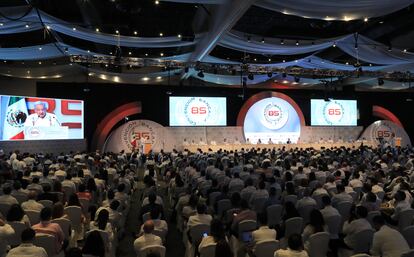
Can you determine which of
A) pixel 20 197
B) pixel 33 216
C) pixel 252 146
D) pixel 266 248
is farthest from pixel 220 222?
pixel 252 146

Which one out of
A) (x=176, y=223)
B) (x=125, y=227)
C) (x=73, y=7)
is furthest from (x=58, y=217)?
(x=73, y=7)

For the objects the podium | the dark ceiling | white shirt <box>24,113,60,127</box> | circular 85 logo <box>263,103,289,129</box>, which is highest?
the dark ceiling

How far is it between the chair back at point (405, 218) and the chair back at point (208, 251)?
352 cm

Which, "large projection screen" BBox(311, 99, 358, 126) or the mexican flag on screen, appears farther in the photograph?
"large projection screen" BBox(311, 99, 358, 126)

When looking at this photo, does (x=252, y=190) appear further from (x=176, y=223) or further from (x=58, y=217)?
(x=58, y=217)

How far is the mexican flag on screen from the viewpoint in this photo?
60.7 ft

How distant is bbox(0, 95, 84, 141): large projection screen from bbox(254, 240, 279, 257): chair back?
16.8m

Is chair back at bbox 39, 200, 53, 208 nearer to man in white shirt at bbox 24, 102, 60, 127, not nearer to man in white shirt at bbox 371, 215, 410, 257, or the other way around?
man in white shirt at bbox 371, 215, 410, 257

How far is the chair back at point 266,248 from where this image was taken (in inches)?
194

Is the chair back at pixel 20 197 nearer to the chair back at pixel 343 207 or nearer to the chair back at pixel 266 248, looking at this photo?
the chair back at pixel 266 248

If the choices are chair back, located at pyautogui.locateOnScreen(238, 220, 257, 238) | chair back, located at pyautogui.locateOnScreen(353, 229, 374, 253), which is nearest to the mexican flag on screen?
chair back, located at pyautogui.locateOnScreen(238, 220, 257, 238)

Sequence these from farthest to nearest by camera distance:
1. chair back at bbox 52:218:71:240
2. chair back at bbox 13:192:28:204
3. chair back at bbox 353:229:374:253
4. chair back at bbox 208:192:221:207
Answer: chair back at bbox 208:192:221:207 → chair back at bbox 13:192:28:204 → chair back at bbox 52:218:71:240 → chair back at bbox 353:229:374:253

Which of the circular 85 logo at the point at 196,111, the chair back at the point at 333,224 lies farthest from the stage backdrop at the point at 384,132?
the chair back at the point at 333,224

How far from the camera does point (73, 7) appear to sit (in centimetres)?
1330
